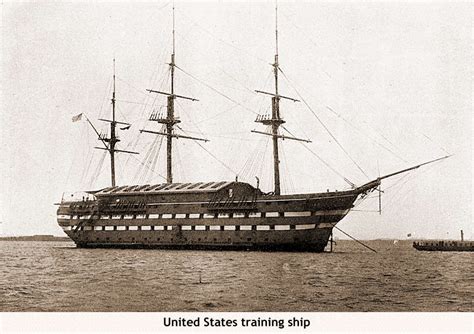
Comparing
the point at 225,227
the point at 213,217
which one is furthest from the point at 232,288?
the point at 213,217

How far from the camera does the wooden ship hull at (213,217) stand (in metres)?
44.2

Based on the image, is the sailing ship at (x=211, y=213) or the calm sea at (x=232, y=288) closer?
the calm sea at (x=232, y=288)

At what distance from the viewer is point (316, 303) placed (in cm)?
2034

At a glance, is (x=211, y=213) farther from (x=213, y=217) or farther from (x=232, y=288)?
(x=232, y=288)

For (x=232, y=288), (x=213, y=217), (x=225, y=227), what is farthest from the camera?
(x=213, y=217)

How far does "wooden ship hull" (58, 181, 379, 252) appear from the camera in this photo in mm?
44219

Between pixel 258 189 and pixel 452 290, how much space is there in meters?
24.5

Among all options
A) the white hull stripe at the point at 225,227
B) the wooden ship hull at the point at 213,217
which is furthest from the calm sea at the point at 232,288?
the wooden ship hull at the point at 213,217

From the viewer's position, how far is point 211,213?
157ft

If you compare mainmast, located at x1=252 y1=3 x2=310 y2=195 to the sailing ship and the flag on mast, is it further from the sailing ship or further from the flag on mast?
Answer: the flag on mast

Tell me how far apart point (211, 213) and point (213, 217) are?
37cm

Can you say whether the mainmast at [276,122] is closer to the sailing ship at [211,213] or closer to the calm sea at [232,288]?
the sailing ship at [211,213]
